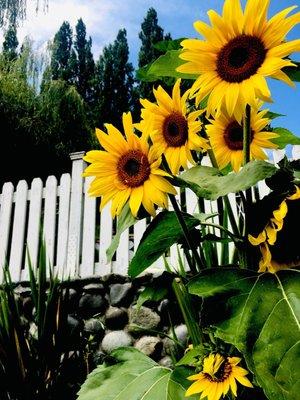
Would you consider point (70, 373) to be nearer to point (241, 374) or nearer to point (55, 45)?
point (241, 374)

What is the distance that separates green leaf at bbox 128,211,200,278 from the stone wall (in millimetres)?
2043

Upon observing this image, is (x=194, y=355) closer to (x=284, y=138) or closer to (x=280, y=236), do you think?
(x=280, y=236)

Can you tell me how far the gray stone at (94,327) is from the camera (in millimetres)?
3283

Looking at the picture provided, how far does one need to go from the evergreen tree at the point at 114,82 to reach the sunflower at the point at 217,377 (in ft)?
43.7

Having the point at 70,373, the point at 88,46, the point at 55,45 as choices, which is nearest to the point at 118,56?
the point at 88,46

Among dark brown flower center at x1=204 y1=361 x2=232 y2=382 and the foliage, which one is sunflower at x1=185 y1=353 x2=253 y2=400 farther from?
the foliage

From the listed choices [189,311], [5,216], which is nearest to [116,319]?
[5,216]

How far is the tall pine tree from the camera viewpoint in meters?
17.7

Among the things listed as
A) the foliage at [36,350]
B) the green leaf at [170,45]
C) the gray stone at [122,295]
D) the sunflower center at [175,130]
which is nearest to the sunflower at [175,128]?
the sunflower center at [175,130]

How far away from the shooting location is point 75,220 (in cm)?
387

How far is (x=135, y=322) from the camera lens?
3.24 m

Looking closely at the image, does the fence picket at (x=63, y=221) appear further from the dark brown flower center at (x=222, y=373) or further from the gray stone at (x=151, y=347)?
the dark brown flower center at (x=222, y=373)

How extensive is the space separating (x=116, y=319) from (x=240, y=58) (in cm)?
265

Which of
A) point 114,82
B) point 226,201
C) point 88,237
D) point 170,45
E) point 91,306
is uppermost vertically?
point 114,82
